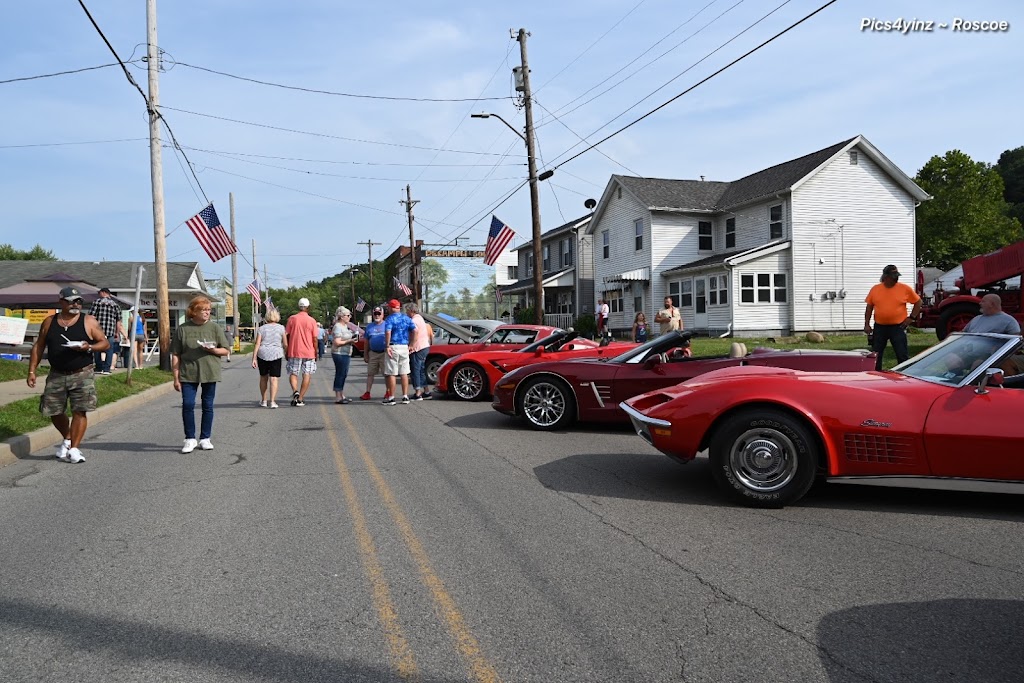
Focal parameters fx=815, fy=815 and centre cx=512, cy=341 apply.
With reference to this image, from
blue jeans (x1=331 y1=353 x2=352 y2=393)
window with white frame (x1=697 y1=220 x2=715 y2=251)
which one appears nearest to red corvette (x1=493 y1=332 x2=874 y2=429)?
blue jeans (x1=331 y1=353 x2=352 y2=393)

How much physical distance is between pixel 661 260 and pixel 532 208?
12.6 meters

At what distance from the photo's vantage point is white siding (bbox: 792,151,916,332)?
30.9 meters

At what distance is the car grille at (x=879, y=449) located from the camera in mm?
5273

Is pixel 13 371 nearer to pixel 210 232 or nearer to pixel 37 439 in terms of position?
pixel 210 232

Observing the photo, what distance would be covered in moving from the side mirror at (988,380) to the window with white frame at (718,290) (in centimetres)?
2595

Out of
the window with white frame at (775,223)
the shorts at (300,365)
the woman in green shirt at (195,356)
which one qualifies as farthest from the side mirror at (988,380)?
the window with white frame at (775,223)

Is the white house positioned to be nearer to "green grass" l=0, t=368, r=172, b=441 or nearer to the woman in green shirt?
"green grass" l=0, t=368, r=172, b=441

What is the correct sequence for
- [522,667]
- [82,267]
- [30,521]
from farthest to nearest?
1. [82,267]
2. [30,521]
3. [522,667]

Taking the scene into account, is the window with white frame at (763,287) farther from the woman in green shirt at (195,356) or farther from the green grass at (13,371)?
the woman in green shirt at (195,356)

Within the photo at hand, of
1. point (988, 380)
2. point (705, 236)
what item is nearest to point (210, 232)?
point (705, 236)

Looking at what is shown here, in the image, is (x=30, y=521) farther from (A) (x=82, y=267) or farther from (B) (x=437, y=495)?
(A) (x=82, y=267)

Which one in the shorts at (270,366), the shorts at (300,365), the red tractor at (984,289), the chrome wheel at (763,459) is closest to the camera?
the chrome wheel at (763,459)

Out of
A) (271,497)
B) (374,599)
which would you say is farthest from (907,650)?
(271,497)

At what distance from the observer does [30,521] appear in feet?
18.6
